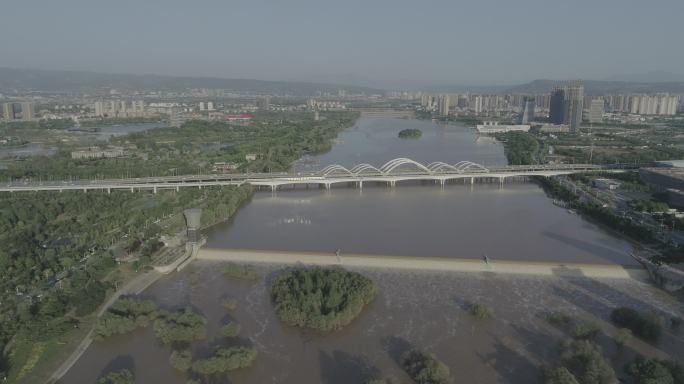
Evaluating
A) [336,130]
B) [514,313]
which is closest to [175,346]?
[514,313]

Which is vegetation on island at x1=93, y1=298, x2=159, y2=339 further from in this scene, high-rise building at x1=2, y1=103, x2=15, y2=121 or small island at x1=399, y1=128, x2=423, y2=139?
high-rise building at x1=2, y1=103, x2=15, y2=121

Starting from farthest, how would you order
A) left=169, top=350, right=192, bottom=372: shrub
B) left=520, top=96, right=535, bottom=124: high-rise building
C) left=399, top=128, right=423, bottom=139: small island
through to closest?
left=520, top=96, right=535, bottom=124: high-rise building
left=399, top=128, right=423, bottom=139: small island
left=169, top=350, right=192, bottom=372: shrub

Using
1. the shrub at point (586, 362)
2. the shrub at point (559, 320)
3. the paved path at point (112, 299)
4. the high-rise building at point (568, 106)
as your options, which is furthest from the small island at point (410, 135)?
the shrub at point (586, 362)

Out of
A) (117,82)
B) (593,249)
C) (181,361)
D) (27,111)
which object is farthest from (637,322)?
(117,82)

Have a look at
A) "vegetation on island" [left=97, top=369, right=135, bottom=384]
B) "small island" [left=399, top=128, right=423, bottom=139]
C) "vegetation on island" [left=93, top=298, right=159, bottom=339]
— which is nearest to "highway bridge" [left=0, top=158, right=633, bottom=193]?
"vegetation on island" [left=93, top=298, right=159, bottom=339]

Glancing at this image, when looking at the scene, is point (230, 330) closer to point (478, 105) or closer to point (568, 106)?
point (568, 106)
